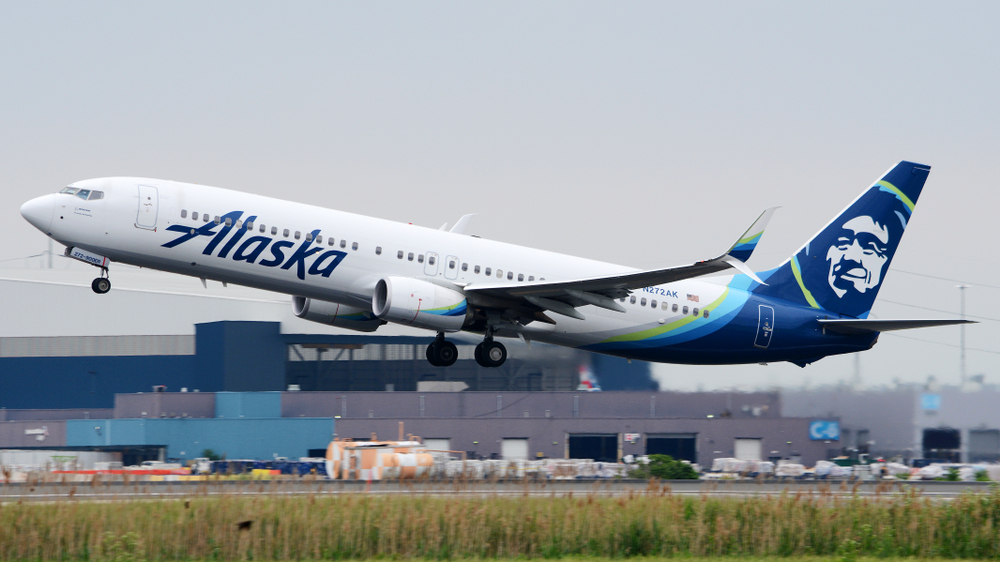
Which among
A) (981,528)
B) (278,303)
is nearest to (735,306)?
(981,528)

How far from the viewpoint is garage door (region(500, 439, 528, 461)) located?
60.5 m

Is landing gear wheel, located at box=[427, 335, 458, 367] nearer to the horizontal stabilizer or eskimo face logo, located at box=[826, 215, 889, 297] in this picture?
the horizontal stabilizer

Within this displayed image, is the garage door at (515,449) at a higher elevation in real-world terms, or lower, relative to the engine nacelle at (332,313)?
lower

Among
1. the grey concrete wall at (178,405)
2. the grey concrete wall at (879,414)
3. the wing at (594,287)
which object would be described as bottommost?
the grey concrete wall at (178,405)

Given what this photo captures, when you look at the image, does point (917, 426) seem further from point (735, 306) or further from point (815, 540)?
point (815, 540)

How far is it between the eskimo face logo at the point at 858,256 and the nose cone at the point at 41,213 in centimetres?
2537

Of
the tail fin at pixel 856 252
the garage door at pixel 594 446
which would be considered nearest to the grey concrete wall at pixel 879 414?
the tail fin at pixel 856 252

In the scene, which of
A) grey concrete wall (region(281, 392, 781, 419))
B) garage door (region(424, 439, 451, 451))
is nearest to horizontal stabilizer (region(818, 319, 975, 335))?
grey concrete wall (region(281, 392, 781, 419))

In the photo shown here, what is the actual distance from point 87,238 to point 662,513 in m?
17.4

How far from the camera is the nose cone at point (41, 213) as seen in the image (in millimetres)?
28453

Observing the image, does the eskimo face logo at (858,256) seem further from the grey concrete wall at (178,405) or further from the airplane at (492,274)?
the grey concrete wall at (178,405)

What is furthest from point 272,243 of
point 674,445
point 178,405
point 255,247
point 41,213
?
point 178,405

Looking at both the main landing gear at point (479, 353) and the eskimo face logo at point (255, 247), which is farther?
the main landing gear at point (479, 353)

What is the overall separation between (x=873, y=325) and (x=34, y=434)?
5322 centimetres
